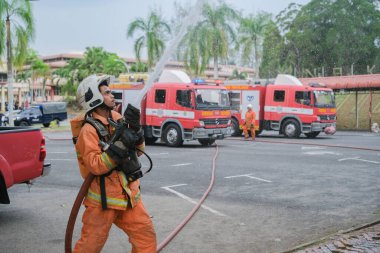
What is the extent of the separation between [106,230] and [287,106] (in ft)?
63.3

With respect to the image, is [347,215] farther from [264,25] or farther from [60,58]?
[60,58]

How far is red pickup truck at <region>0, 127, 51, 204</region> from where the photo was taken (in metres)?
6.30

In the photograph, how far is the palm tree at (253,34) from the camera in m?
49.8

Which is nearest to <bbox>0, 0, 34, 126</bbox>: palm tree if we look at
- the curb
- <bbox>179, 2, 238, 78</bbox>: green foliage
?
<bbox>179, 2, 238, 78</bbox>: green foliage

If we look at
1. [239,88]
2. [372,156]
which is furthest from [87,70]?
[372,156]

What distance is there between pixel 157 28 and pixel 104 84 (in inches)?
1208

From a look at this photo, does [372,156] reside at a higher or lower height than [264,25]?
lower

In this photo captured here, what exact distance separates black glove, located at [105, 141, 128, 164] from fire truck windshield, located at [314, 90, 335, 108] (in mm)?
19195

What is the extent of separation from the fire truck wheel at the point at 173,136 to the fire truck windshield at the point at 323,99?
7.46 meters

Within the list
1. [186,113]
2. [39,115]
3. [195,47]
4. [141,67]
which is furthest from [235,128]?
[141,67]

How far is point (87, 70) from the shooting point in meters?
56.1

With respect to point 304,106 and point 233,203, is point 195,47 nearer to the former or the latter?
point 304,106

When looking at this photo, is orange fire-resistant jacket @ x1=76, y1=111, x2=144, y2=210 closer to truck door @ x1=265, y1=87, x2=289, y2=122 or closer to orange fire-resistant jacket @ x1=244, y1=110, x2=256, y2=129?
orange fire-resistant jacket @ x1=244, y1=110, x2=256, y2=129

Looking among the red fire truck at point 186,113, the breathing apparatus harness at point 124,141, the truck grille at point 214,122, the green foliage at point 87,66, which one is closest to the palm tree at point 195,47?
the red fire truck at point 186,113
